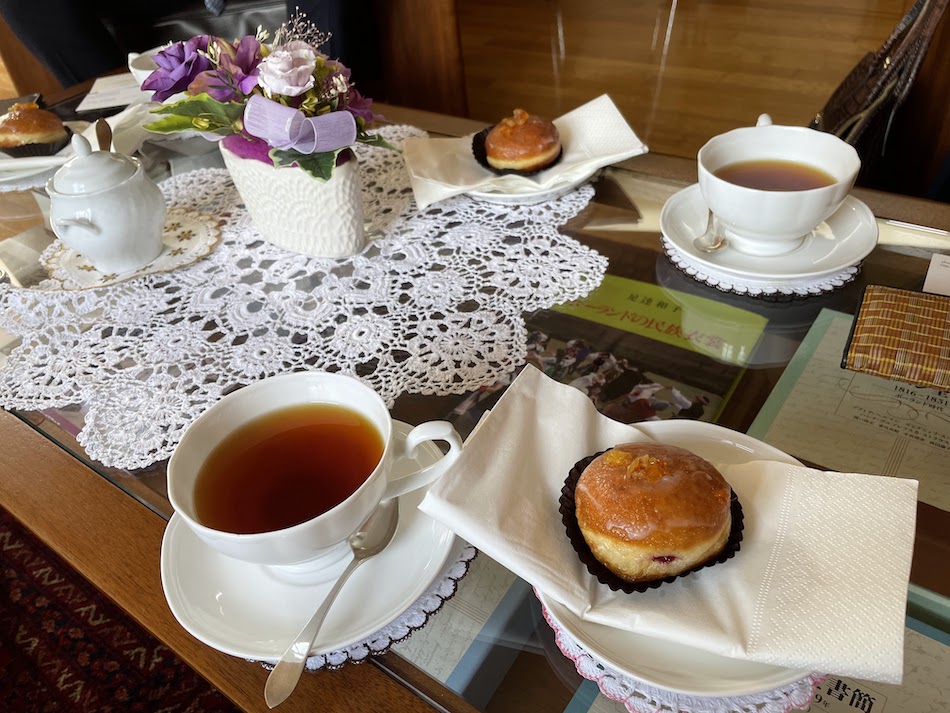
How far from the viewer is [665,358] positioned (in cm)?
77

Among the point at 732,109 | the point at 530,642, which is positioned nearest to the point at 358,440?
the point at 530,642

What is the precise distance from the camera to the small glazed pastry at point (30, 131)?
4.02ft

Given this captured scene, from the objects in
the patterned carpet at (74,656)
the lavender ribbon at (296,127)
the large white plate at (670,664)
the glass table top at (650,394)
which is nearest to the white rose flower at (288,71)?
the lavender ribbon at (296,127)

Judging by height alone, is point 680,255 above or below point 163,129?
below

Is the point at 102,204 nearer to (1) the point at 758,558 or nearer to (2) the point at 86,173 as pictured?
(2) the point at 86,173

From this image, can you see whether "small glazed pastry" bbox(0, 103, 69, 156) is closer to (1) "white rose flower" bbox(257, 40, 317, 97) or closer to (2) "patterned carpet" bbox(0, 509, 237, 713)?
(1) "white rose flower" bbox(257, 40, 317, 97)

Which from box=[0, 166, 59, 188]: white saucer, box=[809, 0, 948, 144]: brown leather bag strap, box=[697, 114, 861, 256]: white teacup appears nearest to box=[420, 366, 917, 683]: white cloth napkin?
box=[697, 114, 861, 256]: white teacup

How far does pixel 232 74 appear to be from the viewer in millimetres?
836

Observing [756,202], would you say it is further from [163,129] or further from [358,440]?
[163,129]

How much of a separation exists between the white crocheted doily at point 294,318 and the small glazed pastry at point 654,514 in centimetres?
28

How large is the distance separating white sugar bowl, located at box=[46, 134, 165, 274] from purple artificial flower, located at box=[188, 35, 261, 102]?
0.53ft

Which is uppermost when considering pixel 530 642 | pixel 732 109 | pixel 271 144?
pixel 271 144

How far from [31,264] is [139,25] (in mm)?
1697

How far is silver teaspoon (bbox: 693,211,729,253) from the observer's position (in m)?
0.85
